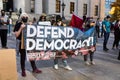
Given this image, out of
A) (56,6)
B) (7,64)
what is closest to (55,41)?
(7,64)

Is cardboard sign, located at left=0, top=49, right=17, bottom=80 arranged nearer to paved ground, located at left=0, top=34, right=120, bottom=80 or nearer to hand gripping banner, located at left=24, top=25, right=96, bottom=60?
paved ground, located at left=0, top=34, right=120, bottom=80

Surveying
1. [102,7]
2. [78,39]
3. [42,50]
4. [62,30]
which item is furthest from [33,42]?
[102,7]

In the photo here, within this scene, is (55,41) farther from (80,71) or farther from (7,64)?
→ (7,64)

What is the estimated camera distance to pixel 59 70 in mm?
9992

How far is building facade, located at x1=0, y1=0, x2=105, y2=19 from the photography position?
5446 cm

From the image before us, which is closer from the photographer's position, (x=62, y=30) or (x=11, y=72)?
(x=11, y=72)

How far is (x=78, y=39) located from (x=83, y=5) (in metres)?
54.8

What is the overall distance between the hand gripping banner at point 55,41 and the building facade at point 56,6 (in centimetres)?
3906

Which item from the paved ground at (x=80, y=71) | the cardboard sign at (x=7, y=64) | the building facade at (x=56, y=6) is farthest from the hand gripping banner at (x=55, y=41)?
the building facade at (x=56, y=6)

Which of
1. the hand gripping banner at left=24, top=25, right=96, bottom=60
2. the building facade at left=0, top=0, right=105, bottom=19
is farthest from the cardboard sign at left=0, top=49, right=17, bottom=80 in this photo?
the building facade at left=0, top=0, right=105, bottom=19

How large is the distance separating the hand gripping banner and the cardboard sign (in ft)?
5.62

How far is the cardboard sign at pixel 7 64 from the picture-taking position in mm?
7078

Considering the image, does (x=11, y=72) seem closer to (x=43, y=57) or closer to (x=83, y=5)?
(x=43, y=57)

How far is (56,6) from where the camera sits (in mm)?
58125
